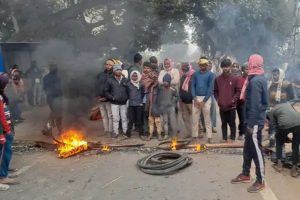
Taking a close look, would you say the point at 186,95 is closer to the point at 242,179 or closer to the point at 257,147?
the point at 242,179

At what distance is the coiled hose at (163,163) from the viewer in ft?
20.8

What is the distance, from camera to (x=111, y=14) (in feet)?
54.9

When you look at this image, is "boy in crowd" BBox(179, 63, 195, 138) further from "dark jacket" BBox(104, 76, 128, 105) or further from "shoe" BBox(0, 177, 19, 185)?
"shoe" BBox(0, 177, 19, 185)

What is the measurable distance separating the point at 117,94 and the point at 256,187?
13.8ft

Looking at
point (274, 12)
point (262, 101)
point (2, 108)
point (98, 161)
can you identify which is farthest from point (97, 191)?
point (274, 12)

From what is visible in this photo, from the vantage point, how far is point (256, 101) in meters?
5.39

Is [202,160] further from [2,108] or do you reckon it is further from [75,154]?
[2,108]

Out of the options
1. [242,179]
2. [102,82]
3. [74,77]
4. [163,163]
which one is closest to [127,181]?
[163,163]

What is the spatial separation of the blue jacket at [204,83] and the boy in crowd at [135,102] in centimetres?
130

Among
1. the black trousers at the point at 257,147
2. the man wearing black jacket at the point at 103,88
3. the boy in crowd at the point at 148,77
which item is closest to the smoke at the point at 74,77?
the man wearing black jacket at the point at 103,88

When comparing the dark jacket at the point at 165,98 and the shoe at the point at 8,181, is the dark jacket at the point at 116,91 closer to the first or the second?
the dark jacket at the point at 165,98

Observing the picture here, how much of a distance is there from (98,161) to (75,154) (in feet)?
2.17

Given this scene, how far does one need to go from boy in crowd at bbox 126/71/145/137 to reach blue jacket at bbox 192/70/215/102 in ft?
4.26

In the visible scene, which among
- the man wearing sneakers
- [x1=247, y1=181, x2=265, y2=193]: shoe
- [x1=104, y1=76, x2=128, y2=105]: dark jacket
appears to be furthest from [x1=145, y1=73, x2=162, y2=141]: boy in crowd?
[x1=247, y1=181, x2=265, y2=193]: shoe
